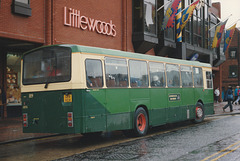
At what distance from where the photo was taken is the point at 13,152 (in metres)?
9.27

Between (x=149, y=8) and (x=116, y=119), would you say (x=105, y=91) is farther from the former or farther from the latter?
(x=149, y=8)

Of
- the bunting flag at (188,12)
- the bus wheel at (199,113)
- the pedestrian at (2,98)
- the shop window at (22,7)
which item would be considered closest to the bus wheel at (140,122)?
the bus wheel at (199,113)

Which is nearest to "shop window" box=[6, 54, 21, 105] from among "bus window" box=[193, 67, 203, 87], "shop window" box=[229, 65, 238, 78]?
"bus window" box=[193, 67, 203, 87]

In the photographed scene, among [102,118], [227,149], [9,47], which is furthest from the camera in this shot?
[9,47]

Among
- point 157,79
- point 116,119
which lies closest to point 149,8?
point 157,79

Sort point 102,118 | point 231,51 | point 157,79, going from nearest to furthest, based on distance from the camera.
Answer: point 102,118, point 157,79, point 231,51

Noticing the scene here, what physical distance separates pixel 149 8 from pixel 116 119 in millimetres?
14720

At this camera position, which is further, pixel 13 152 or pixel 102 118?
pixel 102 118

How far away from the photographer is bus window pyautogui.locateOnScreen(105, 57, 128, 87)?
34.4 feet

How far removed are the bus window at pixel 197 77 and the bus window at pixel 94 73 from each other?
7417mm

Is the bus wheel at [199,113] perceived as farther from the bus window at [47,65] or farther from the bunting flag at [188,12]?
the bunting flag at [188,12]

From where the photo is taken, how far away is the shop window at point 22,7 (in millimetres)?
14953

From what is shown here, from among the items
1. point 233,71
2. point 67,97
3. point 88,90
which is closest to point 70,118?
point 67,97

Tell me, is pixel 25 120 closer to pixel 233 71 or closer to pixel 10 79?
pixel 10 79
